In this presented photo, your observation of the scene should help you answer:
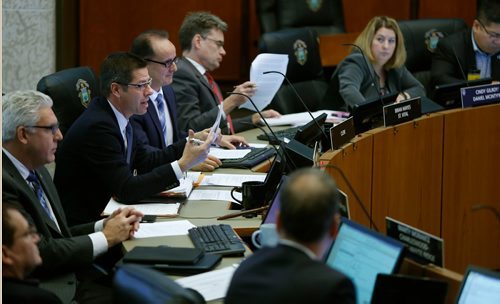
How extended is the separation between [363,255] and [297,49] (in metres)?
3.66

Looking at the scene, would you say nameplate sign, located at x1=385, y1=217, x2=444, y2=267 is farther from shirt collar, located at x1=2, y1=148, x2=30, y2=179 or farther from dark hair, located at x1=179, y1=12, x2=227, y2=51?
dark hair, located at x1=179, y1=12, x2=227, y2=51

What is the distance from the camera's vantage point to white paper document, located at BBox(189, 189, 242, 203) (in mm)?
3604

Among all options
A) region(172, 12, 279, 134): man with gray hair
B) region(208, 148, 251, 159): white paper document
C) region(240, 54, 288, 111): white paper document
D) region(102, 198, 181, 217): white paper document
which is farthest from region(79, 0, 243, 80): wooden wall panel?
region(102, 198, 181, 217): white paper document

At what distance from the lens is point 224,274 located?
2701mm

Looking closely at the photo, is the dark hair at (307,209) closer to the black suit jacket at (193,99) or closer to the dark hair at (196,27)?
the black suit jacket at (193,99)

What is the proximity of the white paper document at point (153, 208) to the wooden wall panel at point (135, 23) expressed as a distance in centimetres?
346

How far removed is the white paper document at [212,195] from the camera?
3604 millimetres

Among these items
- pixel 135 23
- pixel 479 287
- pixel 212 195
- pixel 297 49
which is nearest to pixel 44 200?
pixel 212 195

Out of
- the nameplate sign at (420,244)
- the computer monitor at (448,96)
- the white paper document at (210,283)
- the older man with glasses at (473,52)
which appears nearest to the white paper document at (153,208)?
the white paper document at (210,283)

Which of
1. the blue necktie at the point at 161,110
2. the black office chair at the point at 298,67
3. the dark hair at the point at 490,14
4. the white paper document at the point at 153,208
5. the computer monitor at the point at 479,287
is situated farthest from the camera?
the dark hair at the point at 490,14

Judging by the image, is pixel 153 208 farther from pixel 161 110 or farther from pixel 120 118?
pixel 161 110

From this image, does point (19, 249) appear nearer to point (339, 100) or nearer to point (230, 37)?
point (339, 100)

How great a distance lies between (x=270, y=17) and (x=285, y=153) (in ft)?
11.5

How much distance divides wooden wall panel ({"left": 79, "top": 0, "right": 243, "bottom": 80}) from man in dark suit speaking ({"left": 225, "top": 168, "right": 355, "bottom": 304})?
5.01 m
